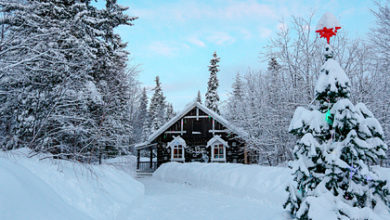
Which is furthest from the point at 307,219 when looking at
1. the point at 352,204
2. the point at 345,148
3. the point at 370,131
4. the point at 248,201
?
the point at 248,201

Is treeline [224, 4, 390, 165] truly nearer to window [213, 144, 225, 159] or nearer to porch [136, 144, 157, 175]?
window [213, 144, 225, 159]

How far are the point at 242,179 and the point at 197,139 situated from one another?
39.2ft

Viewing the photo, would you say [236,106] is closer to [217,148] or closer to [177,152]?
[217,148]

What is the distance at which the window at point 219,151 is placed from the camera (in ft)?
78.3

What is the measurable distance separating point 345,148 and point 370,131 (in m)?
0.49

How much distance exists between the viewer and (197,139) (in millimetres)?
24344

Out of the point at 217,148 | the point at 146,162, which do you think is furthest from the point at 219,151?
the point at 146,162

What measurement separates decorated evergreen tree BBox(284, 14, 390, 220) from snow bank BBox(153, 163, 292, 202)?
5521 millimetres

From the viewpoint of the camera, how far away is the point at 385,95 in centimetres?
1218

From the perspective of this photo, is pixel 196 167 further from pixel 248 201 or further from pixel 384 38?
pixel 384 38

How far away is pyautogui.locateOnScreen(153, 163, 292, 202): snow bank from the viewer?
10.4 metres

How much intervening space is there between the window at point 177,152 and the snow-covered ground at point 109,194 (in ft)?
30.2

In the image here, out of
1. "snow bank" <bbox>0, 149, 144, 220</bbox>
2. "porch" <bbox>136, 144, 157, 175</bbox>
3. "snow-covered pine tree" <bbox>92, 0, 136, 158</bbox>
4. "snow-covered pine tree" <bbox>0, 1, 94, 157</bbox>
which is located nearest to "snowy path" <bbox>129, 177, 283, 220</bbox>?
"snow bank" <bbox>0, 149, 144, 220</bbox>

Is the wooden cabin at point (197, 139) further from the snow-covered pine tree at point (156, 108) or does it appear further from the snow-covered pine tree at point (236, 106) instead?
the snow-covered pine tree at point (156, 108)
